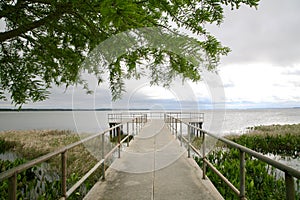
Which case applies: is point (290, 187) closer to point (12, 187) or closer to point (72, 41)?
point (12, 187)

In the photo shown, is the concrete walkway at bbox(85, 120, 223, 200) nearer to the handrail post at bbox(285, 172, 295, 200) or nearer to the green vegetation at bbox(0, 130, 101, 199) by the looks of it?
the green vegetation at bbox(0, 130, 101, 199)

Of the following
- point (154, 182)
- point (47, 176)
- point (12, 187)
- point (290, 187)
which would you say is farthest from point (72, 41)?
point (47, 176)

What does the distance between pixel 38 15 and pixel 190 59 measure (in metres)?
1.86

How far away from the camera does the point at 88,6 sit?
1.59 metres

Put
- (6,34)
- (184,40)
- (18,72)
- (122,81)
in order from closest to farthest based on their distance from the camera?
(184,40), (122,81), (6,34), (18,72)

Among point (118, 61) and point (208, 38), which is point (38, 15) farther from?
point (208, 38)

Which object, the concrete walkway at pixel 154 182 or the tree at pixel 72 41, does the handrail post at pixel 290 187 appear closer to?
the tree at pixel 72 41

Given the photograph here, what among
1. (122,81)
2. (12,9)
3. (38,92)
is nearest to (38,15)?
(12,9)

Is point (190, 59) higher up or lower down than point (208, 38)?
lower down

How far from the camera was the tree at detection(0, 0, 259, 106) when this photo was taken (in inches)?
70.6

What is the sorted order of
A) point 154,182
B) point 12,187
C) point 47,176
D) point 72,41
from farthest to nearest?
point 47,176 < point 154,182 < point 72,41 < point 12,187

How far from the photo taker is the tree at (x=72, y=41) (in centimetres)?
179

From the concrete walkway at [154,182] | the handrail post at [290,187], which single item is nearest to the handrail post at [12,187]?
the handrail post at [290,187]

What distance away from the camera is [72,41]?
2834 mm
